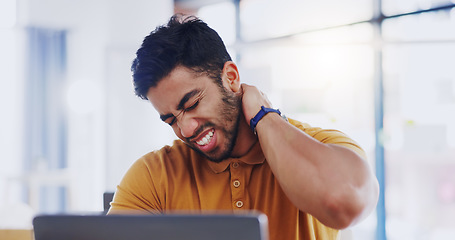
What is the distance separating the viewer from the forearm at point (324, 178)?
101 centimetres

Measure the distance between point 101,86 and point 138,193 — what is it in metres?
4.12

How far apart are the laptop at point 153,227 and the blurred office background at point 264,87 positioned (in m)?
1.71

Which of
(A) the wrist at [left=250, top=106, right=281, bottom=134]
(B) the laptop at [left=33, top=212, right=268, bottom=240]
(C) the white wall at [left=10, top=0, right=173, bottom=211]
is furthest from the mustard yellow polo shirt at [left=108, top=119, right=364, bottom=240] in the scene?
(C) the white wall at [left=10, top=0, right=173, bottom=211]

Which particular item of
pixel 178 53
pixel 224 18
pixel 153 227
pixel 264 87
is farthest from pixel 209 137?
pixel 224 18

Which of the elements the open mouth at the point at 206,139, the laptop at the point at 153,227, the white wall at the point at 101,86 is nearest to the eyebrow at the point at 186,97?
the open mouth at the point at 206,139

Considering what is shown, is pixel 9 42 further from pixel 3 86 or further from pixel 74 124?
pixel 74 124

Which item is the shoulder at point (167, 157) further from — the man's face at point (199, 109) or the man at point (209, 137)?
the man's face at point (199, 109)

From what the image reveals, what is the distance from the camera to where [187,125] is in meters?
1.25

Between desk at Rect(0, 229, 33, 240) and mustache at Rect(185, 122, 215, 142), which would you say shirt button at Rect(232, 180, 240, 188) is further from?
desk at Rect(0, 229, 33, 240)

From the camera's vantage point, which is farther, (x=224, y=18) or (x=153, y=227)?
(x=224, y=18)

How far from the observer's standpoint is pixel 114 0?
505 cm

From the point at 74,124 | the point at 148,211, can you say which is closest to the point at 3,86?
the point at 74,124

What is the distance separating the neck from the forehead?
0.60 ft

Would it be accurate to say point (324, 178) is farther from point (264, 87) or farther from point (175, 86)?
point (264, 87)
